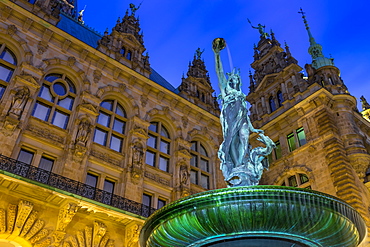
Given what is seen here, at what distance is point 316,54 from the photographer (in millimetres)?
25078

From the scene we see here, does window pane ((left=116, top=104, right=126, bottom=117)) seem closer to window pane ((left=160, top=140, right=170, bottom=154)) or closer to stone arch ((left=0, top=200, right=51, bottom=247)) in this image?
window pane ((left=160, top=140, right=170, bottom=154))

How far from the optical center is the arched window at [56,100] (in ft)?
46.9

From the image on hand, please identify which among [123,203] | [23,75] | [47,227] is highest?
[23,75]

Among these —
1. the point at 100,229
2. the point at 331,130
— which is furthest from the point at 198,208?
the point at 331,130

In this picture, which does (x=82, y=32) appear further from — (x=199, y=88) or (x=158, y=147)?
(x=158, y=147)

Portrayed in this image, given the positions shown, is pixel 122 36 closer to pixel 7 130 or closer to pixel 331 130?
pixel 7 130

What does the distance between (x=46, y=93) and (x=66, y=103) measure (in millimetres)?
929

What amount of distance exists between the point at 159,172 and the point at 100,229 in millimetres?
4731

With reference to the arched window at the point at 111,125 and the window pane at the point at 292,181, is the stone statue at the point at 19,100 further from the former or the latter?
the window pane at the point at 292,181

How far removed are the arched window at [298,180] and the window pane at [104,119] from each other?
1015cm

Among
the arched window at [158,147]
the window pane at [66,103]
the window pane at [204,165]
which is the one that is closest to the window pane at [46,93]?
the window pane at [66,103]

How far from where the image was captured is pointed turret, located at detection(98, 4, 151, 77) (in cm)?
1848

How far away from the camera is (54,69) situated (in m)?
15.7

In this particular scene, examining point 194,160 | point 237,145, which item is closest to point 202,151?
point 194,160
